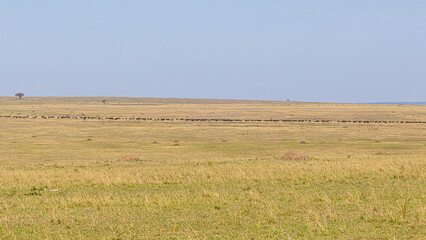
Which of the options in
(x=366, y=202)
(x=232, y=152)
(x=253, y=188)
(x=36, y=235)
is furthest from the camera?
(x=232, y=152)

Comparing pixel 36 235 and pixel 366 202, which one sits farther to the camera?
pixel 366 202

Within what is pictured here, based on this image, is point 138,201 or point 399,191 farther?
point 399,191

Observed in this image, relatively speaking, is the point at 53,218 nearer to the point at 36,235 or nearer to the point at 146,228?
Answer: the point at 36,235

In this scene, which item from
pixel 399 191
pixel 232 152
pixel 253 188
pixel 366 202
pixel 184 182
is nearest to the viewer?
pixel 366 202

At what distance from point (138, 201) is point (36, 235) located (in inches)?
200

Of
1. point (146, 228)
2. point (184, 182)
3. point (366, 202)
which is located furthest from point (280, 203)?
point (184, 182)

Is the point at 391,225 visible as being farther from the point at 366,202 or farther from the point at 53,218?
the point at 53,218

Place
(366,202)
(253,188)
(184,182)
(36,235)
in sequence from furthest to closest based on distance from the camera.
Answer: (184,182) < (253,188) < (366,202) < (36,235)

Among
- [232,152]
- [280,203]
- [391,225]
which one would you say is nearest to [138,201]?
[280,203]

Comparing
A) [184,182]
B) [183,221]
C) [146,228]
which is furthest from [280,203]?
[184,182]

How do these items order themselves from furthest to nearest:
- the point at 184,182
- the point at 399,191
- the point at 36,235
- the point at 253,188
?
the point at 184,182
the point at 253,188
the point at 399,191
the point at 36,235

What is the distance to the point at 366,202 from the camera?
17.0m

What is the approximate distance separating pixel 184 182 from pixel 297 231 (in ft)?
34.7

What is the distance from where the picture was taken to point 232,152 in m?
47.3
